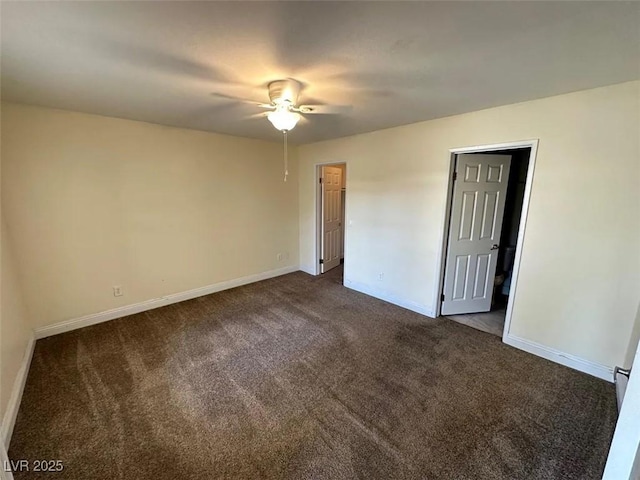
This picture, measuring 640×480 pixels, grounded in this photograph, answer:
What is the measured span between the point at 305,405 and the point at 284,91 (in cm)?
233

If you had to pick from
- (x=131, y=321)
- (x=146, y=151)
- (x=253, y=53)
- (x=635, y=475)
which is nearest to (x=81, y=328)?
(x=131, y=321)

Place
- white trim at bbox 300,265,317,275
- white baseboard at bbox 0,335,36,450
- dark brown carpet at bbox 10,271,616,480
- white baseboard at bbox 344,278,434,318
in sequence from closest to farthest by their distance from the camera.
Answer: dark brown carpet at bbox 10,271,616,480
white baseboard at bbox 0,335,36,450
white baseboard at bbox 344,278,434,318
white trim at bbox 300,265,317,275

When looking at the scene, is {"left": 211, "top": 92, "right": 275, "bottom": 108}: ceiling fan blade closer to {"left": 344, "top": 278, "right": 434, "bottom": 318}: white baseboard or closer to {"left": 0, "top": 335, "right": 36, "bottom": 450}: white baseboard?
{"left": 0, "top": 335, "right": 36, "bottom": 450}: white baseboard

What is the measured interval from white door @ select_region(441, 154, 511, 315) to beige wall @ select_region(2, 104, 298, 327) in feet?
9.47

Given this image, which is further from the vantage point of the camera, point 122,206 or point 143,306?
point 143,306

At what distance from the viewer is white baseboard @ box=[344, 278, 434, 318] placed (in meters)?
3.48

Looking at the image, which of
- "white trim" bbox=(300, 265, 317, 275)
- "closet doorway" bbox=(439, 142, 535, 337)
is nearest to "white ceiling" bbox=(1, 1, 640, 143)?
"closet doorway" bbox=(439, 142, 535, 337)

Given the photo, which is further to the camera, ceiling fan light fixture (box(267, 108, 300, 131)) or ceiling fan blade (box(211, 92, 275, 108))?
ceiling fan blade (box(211, 92, 275, 108))

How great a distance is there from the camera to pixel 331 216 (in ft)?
16.9

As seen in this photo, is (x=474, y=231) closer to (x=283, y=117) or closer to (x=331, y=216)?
(x=331, y=216)

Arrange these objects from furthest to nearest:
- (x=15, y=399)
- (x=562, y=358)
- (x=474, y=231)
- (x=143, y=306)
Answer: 1. (x=143, y=306)
2. (x=474, y=231)
3. (x=562, y=358)
4. (x=15, y=399)

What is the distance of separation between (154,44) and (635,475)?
2.61 m

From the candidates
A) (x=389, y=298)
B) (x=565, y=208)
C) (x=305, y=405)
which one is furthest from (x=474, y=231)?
(x=305, y=405)

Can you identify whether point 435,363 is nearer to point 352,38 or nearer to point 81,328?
point 352,38
